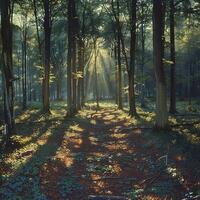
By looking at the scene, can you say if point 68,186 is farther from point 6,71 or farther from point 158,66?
point 158,66

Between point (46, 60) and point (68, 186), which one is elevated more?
point (46, 60)

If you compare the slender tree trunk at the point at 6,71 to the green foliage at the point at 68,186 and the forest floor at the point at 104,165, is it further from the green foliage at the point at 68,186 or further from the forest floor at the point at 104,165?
the green foliage at the point at 68,186

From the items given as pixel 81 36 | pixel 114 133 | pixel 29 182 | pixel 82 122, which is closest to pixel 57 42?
pixel 81 36

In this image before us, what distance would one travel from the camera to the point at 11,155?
1730cm

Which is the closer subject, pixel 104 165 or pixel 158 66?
pixel 104 165

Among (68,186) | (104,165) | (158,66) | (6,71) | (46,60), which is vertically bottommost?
(68,186)

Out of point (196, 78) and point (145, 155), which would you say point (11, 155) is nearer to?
point (145, 155)

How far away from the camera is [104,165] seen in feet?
50.5

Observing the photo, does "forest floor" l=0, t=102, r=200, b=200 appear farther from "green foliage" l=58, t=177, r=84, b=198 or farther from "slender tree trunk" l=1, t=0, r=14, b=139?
"slender tree trunk" l=1, t=0, r=14, b=139

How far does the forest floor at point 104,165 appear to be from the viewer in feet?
39.4

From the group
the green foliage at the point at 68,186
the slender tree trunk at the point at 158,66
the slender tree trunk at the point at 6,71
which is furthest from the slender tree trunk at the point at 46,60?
the green foliage at the point at 68,186

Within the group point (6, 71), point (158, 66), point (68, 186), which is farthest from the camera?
point (158, 66)

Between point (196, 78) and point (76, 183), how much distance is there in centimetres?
5648

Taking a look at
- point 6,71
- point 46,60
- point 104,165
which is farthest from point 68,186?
point 46,60
